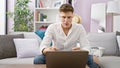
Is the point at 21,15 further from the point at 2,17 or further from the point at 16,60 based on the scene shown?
the point at 16,60

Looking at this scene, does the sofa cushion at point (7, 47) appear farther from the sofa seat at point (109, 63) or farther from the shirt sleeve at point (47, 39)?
the sofa seat at point (109, 63)

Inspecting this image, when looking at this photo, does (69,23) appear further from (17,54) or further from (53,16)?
(53,16)

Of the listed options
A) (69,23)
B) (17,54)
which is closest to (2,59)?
(17,54)

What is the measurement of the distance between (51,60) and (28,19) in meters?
3.31

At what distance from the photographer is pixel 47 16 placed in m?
4.80

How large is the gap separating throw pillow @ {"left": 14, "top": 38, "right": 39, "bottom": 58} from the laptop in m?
1.83

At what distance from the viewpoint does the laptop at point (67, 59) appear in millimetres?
1426

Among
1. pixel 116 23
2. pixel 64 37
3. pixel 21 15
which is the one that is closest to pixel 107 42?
pixel 116 23

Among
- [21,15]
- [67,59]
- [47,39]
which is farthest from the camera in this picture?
[21,15]

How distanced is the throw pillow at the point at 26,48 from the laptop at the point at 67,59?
1.83 meters

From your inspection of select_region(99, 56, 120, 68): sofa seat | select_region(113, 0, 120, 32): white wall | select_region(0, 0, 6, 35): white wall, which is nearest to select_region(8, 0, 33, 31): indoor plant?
select_region(0, 0, 6, 35): white wall

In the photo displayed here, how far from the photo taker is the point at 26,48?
10.8ft

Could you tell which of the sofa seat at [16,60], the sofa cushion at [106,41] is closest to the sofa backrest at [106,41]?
the sofa cushion at [106,41]

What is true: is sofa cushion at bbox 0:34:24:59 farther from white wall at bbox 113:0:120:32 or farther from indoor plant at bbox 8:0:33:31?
white wall at bbox 113:0:120:32
